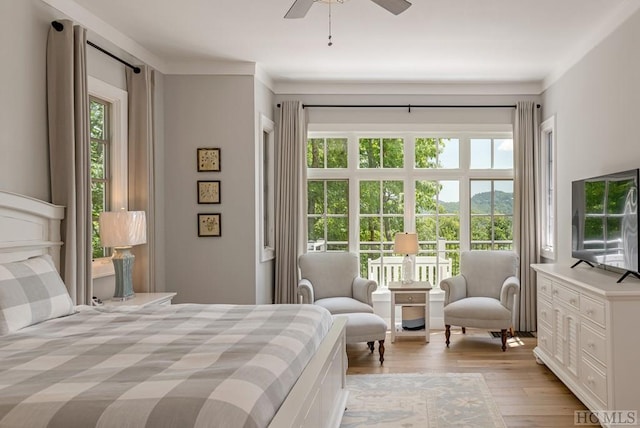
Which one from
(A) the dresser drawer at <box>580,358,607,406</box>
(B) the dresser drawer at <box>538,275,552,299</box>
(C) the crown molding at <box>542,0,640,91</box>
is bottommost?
(A) the dresser drawer at <box>580,358,607,406</box>

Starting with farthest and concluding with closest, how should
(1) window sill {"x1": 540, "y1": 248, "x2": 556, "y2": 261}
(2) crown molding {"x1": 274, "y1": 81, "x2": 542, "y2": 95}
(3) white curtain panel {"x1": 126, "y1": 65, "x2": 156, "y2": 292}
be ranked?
(2) crown molding {"x1": 274, "y1": 81, "x2": 542, "y2": 95}
(1) window sill {"x1": 540, "y1": 248, "x2": 556, "y2": 261}
(3) white curtain panel {"x1": 126, "y1": 65, "x2": 156, "y2": 292}

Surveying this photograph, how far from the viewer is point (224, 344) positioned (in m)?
2.22

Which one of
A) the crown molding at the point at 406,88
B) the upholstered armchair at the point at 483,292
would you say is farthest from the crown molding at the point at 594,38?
the upholstered armchair at the point at 483,292

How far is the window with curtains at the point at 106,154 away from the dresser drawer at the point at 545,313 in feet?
11.5

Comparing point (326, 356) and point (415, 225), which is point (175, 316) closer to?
point (326, 356)

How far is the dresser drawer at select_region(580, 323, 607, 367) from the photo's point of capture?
10.3 feet

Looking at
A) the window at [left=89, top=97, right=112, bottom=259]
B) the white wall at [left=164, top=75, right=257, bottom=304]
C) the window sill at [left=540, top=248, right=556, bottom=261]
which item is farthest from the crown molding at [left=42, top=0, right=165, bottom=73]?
the window sill at [left=540, top=248, right=556, bottom=261]

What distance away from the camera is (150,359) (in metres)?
1.99

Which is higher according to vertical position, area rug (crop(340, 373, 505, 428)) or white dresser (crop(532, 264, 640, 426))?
white dresser (crop(532, 264, 640, 426))

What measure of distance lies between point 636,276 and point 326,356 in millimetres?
2209

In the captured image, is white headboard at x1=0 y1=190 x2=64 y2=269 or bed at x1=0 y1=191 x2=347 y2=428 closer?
bed at x1=0 y1=191 x2=347 y2=428

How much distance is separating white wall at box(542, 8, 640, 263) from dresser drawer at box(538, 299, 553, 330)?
2.53ft

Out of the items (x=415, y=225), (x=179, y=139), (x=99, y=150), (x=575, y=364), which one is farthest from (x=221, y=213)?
(x=575, y=364)

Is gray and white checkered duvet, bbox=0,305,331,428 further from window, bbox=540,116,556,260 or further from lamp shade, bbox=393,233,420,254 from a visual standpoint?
window, bbox=540,116,556,260
